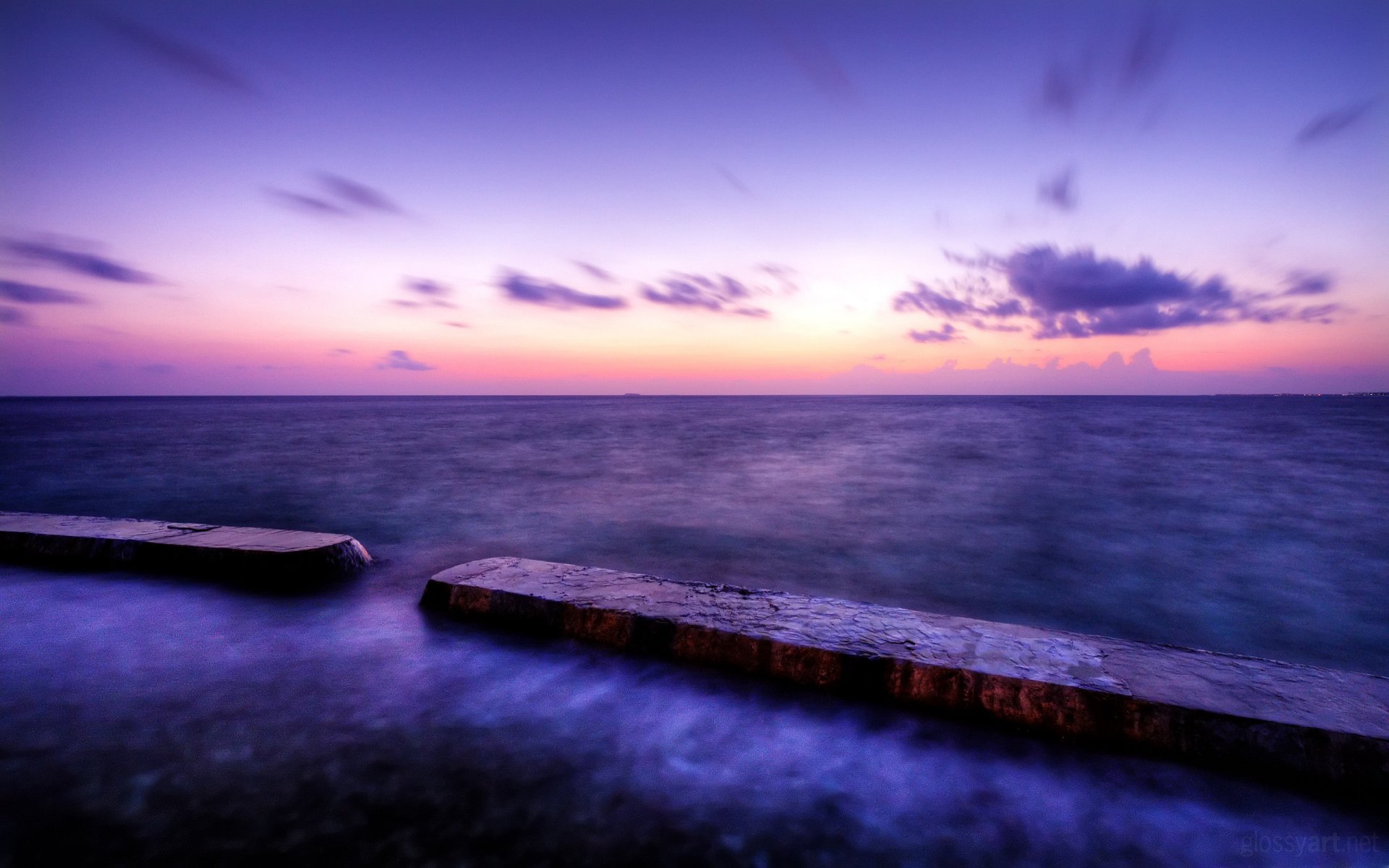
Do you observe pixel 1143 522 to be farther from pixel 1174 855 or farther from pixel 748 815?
pixel 748 815

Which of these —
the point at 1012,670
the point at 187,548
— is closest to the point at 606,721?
the point at 1012,670

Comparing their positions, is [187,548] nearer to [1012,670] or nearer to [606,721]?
[606,721]

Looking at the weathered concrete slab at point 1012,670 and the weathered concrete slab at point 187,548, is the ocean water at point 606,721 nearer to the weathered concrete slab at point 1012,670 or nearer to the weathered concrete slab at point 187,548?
the weathered concrete slab at point 1012,670

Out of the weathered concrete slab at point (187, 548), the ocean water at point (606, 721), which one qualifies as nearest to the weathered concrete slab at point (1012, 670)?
the ocean water at point (606, 721)

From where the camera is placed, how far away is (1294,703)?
1.99 meters

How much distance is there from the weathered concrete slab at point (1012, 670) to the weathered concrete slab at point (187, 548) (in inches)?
52.2

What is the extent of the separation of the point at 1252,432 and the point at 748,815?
33807mm

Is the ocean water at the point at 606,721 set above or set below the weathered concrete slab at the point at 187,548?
below

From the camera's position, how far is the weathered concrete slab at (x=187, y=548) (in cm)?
377

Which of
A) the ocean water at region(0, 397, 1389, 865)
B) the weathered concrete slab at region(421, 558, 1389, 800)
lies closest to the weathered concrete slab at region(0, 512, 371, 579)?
the ocean water at region(0, 397, 1389, 865)

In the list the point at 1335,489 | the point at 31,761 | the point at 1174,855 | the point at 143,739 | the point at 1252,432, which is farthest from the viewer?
the point at 1252,432

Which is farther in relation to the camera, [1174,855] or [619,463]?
[619,463]

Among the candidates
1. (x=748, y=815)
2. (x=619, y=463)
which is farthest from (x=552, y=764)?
(x=619, y=463)

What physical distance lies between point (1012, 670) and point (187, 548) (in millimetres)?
4881
